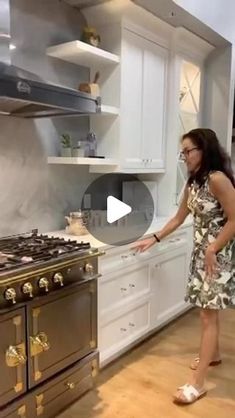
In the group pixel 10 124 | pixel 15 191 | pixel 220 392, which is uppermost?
pixel 10 124

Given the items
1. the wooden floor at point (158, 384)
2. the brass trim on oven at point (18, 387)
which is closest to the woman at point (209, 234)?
the wooden floor at point (158, 384)

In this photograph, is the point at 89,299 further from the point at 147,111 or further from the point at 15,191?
the point at 147,111

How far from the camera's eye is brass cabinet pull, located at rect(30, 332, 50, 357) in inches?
72.6

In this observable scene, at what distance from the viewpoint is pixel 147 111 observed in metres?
3.14

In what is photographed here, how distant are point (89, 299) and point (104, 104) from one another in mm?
1418

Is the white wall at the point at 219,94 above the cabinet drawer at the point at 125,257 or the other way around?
above

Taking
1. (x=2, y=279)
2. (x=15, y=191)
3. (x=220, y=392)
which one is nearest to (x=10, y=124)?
(x=15, y=191)

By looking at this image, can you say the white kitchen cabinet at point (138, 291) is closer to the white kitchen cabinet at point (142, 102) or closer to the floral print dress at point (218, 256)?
the floral print dress at point (218, 256)

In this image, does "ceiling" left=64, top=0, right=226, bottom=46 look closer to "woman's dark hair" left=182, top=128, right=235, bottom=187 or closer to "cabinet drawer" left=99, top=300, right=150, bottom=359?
"woman's dark hair" left=182, top=128, right=235, bottom=187

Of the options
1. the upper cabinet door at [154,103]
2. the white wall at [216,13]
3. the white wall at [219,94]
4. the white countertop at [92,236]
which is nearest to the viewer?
the white countertop at [92,236]

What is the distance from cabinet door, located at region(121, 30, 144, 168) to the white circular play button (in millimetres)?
337

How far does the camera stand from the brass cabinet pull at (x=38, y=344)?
184 cm

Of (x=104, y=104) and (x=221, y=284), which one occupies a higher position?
(x=104, y=104)

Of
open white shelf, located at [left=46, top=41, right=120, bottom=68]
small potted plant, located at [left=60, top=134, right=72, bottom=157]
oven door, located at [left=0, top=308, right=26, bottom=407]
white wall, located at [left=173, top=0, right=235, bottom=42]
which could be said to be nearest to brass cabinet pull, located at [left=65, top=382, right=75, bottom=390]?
oven door, located at [left=0, top=308, right=26, bottom=407]
